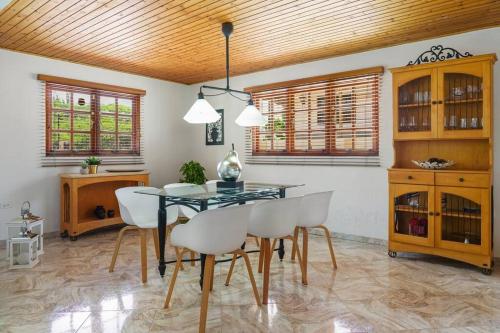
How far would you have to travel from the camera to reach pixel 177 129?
617 centimetres

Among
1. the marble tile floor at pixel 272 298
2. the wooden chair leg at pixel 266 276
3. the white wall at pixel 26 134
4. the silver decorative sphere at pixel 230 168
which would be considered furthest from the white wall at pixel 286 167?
the wooden chair leg at pixel 266 276

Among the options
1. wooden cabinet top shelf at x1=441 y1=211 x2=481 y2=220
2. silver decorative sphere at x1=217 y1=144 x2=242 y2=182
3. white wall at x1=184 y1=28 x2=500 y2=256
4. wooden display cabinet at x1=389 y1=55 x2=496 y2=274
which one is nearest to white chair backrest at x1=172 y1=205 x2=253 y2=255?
silver decorative sphere at x1=217 y1=144 x2=242 y2=182

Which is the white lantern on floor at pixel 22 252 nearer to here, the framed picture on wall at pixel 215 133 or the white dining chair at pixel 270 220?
the white dining chair at pixel 270 220

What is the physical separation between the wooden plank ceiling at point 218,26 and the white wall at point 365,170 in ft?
0.46

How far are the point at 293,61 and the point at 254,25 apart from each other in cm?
146

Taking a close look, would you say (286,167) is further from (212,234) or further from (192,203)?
(212,234)

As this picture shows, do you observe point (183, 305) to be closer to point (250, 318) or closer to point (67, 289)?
point (250, 318)

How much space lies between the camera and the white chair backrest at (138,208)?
3211mm

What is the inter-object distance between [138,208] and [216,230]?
4.73ft

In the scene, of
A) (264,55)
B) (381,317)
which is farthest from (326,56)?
(381,317)

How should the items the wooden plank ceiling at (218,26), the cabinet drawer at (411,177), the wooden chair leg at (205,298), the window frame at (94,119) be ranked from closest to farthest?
the wooden chair leg at (205,298)
the wooden plank ceiling at (218,26)
the cabinet drawer at (411,177)
the window frame at (94,119)

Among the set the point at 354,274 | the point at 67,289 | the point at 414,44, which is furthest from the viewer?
the point at 414,44

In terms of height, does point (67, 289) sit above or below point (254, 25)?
below

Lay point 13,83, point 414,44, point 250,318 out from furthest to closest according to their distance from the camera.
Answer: point 13,83 → point 414,44 → point 250,318
